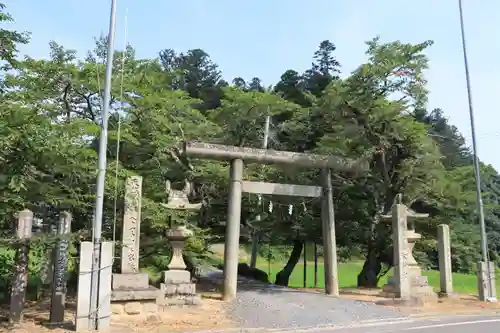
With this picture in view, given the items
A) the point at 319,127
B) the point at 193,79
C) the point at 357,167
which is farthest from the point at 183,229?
the point at 193,79

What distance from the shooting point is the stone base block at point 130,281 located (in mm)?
11125

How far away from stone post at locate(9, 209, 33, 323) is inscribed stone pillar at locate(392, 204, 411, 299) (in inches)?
419

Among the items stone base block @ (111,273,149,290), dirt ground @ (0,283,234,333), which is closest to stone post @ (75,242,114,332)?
dirt ground @ (0,283,234,333)

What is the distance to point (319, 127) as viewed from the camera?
20438 millimetres

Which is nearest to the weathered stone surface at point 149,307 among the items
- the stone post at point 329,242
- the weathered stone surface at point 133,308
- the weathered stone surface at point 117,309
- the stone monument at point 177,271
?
the weathered stone surface at point 133,308

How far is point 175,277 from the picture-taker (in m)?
12.9

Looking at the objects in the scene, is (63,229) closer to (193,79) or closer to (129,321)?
(129,321)

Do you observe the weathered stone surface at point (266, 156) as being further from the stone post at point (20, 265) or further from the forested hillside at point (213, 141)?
the stone post at point (20, 265)

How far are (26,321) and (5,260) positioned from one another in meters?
2.22

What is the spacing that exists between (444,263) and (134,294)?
1128 cm

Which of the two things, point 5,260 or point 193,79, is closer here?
point 5,260

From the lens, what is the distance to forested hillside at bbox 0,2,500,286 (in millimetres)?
9625

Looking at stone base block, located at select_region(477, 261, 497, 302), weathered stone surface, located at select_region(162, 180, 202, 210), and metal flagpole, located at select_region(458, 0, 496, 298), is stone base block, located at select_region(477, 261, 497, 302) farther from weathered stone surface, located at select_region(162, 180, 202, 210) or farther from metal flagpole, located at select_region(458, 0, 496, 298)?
weathered stone surface, located at select_region(162, 180, 202, 210)

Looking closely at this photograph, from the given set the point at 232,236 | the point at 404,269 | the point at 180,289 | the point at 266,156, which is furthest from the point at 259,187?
the point at 404,269
